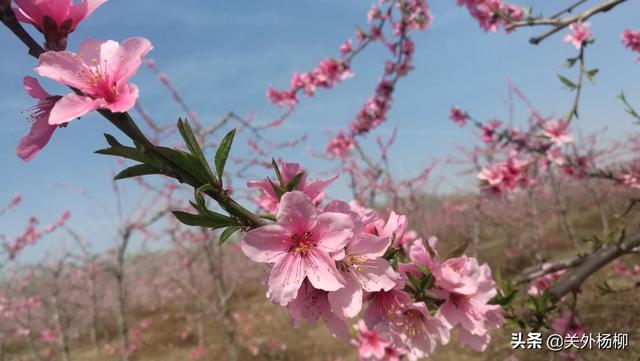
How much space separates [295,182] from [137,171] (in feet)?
1.06

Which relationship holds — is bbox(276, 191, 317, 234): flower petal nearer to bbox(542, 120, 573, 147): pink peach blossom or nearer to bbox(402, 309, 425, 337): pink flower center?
bbox(402, 309, 425, 337): pink flower center

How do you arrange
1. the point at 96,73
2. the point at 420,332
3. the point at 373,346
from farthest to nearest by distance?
1. the point at 373,346
2. the point at 420,332
3. the point at 96,73

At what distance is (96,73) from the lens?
2.63ft

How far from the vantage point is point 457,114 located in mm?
5195

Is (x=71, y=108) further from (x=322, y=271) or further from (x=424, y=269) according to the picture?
(x=424, y=269)

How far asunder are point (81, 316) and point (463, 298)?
2087 cm

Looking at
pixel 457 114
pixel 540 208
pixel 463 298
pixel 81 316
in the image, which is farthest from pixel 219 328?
pixel 540 208

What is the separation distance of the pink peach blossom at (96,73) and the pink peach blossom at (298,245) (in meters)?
0.36

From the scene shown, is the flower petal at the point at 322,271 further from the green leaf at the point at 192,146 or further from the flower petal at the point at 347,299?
the green leaf at the point at 192,146

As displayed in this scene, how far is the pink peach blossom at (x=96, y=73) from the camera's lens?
71cm

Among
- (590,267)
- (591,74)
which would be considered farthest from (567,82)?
(590,267)

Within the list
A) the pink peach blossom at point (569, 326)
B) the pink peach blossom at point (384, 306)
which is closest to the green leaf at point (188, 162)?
the pink peach blossom at point (384, 306)

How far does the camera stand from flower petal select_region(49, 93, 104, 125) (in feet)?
2.31

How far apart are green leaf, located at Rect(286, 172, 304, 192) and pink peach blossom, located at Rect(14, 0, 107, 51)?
51 centimetres
